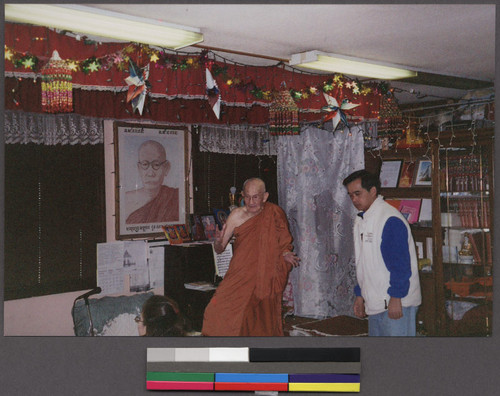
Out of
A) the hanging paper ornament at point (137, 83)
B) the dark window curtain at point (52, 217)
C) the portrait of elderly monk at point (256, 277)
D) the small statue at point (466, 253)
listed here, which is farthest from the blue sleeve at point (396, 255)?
the dark window curtain at point (52, 217)

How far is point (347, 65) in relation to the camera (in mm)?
3812

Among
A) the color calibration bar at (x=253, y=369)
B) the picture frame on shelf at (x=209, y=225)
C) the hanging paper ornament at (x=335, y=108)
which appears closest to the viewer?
the color calibration bar at (x=253, y=369)

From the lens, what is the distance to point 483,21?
3.23 metres

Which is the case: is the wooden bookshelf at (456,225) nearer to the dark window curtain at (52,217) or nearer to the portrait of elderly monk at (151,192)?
the portrait of elderly monk at (151,192)

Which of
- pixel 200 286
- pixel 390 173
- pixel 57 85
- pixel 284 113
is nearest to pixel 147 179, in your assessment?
pixel 200 286

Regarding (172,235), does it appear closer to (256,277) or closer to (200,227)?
(200,227)

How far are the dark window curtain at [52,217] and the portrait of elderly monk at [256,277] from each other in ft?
3.21

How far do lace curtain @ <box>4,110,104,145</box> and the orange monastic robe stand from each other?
133 cm

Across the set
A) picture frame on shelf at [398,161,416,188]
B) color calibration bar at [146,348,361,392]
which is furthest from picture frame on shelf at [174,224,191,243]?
picture frame on shelf at [398,161,416,188]

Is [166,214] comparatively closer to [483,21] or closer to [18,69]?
[18,69]

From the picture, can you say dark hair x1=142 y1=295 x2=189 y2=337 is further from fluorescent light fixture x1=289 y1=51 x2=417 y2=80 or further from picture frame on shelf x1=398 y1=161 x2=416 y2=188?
picture frame on shelf x1=398 y1=161 x2=416 y2=188

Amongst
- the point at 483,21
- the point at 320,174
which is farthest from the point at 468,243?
the point at 483,21

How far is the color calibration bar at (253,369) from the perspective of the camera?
9.71 feet

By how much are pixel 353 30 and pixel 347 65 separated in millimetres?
490
